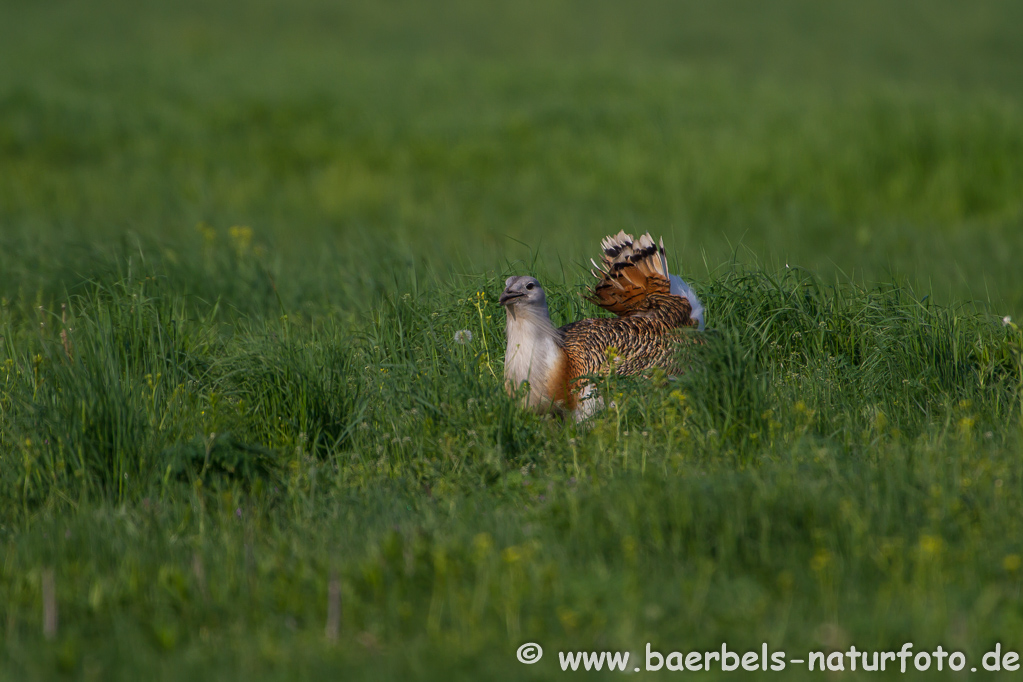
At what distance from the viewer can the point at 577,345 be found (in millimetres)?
4758

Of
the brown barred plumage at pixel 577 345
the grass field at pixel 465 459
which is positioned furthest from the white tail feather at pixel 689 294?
the grass field at pixel 465 459

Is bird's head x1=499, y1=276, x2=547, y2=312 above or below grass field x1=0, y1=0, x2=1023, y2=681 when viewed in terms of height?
above

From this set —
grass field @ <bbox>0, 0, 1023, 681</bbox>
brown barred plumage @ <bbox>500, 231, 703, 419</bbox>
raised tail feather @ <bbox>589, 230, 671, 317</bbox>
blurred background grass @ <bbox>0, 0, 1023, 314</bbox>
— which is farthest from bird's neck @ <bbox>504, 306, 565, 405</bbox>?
blurred background grass @ <bbox>0, 0, 1023, 314</bbox>

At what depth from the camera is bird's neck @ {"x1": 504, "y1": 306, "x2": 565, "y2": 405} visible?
14.9 feet

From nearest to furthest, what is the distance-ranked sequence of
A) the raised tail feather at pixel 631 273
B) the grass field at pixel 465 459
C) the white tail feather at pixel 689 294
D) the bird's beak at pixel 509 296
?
the grass field at pixel 465 459
the bird's beak at pixel 509 296
the white tail feather at pixel 689 294
the raised tail feather at pixel 631 273

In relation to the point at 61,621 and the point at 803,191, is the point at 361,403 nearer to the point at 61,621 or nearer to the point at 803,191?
the point at 61,621

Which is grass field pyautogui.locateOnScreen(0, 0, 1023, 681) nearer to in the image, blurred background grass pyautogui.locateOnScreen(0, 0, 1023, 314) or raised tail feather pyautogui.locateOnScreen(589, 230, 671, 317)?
blurred background grass pyautogui.locateOnScreen(0, 0, 1023, 314)

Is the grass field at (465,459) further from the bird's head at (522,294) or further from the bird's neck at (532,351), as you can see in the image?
the bird's head at (522,294)

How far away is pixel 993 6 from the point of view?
2736cm

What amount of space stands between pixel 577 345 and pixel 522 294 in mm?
428

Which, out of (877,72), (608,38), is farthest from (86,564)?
(608,38)

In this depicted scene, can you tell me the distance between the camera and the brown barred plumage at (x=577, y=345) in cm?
454

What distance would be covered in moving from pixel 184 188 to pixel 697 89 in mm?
8370

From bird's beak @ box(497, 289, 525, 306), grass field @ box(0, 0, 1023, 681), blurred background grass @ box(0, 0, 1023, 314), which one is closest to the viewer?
grass field @ box(0, 0, 1023, 681)
